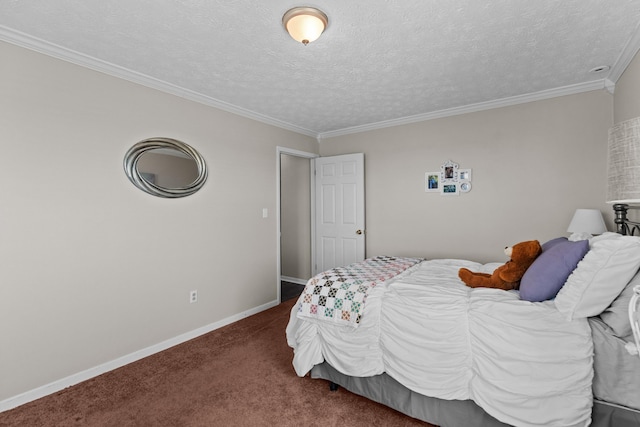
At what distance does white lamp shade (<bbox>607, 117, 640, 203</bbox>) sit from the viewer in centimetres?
121

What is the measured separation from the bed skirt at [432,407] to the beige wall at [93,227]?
173cm

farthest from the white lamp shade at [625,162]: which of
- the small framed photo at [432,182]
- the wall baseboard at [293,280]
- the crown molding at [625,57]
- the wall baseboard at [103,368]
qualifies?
the wall baseboard at [293,280]

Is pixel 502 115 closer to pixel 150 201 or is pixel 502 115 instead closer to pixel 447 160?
pixel 447 160

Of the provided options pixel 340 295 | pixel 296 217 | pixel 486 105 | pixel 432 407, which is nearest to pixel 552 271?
pixel 432 407

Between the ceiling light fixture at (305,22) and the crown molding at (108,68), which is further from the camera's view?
the crown molding at (108,68)

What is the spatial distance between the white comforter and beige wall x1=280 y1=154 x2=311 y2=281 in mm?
2740

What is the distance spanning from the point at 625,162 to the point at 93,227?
10.8 ft

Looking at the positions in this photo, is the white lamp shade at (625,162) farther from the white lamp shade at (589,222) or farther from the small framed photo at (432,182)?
the small framed photo at (432,182)

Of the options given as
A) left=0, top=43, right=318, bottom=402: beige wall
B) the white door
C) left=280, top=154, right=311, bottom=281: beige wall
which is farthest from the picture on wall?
left=0, top=43, right=318, bottom=402: beige wall

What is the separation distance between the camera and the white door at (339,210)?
4285 mm

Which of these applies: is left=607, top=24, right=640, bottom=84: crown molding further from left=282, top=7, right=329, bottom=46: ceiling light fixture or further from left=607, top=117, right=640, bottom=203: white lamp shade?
left=282, top=7, right=329, bottom=46: ceiling light fixture

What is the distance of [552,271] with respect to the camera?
1634mm

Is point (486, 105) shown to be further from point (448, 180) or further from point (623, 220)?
point (623, 220)

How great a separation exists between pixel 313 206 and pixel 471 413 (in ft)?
11.3
